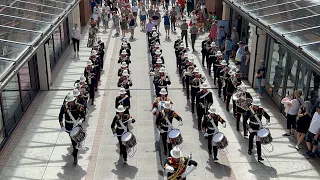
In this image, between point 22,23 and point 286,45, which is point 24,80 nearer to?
point 22,23

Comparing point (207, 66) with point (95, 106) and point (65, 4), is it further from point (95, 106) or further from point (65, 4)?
point (65, 4)

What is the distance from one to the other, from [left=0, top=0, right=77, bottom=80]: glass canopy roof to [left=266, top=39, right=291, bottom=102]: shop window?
7.31 meters

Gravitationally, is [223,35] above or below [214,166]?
above

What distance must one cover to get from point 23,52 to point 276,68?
7.83 meters

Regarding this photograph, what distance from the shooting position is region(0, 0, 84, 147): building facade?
36.8 ft

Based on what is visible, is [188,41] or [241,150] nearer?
[241,150]

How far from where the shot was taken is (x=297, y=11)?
47.5 feet

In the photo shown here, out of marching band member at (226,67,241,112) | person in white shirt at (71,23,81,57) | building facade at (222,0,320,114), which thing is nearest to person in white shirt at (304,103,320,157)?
building facade at (222,0,320,114)

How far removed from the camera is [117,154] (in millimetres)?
11078

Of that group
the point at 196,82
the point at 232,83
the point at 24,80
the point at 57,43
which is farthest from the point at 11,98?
the point at 57,43

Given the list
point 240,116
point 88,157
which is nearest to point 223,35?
point 240,116

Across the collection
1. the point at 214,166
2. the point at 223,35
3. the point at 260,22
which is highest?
the point at 260,22

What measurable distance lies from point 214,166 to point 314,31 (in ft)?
15.4

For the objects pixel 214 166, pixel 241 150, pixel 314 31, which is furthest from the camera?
pixel 314 31
